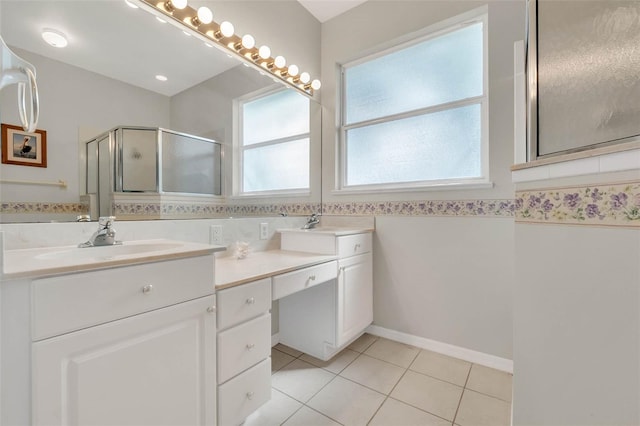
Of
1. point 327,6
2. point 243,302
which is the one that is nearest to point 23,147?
point 243,302

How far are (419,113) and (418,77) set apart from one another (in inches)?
11.8

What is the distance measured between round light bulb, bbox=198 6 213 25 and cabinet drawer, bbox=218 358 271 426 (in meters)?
1.88

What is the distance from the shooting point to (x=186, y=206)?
4.78 feet

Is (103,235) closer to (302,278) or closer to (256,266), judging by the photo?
(256,266)

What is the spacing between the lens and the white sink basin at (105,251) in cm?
96

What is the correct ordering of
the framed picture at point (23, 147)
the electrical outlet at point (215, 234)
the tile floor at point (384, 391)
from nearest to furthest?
1. the framed picture at point (23, 147)
2. the tile floor at point (384, 391)
3. the electrical outlet at point (215, 234)

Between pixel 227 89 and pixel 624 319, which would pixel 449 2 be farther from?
pixel 624 319

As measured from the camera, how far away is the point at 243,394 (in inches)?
43.5

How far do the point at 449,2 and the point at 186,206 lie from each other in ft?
7.35

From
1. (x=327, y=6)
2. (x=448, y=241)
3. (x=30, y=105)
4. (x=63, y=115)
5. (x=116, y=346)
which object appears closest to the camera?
(x=116, y=346)

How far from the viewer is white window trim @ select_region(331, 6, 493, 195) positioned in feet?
5.70

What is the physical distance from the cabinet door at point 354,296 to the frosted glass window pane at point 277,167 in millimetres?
855

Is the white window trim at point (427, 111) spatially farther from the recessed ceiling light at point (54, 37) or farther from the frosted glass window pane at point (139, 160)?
the recessed ceiling light at point (54, 37)

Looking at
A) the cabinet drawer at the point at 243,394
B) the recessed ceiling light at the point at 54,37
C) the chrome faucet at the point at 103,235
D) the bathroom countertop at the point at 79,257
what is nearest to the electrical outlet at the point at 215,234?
the bathroom countertop at the point at 79,257
